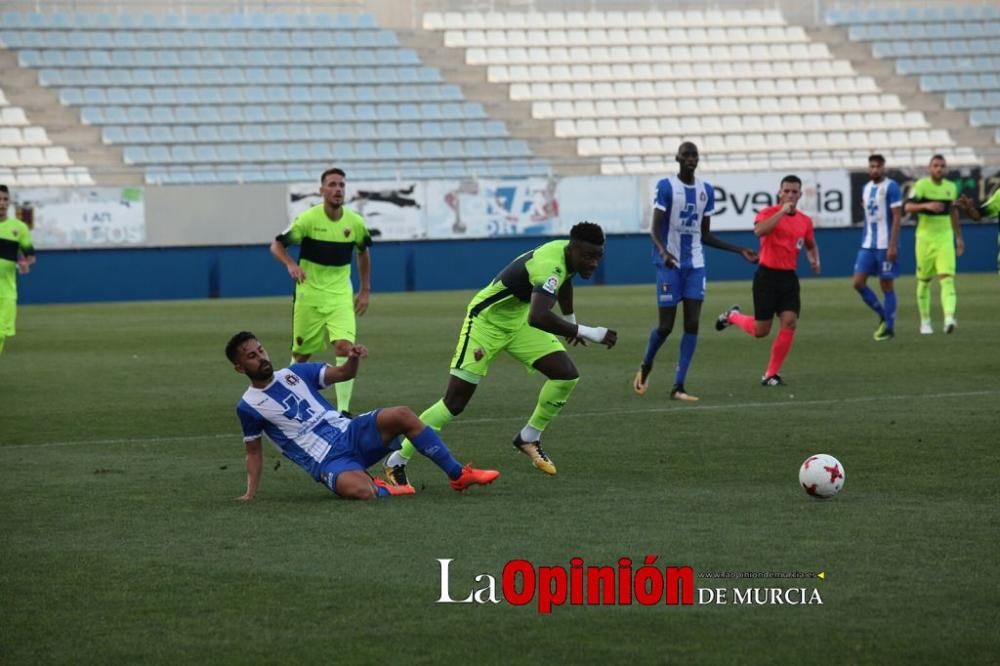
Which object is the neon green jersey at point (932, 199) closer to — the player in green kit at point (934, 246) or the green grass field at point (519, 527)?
the player in green kit at point (934, 246)

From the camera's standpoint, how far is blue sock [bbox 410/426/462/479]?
8.80 meters

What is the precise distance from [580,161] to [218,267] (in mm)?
9171

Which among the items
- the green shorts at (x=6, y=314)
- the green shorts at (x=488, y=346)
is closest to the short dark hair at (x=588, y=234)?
the green shorts at (x=488, y=346)

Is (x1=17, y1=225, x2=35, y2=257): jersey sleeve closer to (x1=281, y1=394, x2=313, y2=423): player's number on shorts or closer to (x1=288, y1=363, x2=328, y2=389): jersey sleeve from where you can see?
(x1=288, y1=363, x2=328, y2=389): jersey sleeve

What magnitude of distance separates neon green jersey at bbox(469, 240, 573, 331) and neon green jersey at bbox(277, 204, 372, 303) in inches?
139

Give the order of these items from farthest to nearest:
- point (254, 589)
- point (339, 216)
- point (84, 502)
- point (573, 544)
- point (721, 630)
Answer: point (339, 216)
point (84, 502)
point (573, 544)
point (254, 589)
point (721, 630)

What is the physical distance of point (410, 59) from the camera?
4334 centimetres

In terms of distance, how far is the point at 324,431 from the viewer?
29.2 feet

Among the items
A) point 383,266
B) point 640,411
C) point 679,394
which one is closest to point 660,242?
point 679,394

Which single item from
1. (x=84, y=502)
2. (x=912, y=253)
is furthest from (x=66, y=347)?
(x=912, y=253)

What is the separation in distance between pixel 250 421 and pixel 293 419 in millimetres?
218

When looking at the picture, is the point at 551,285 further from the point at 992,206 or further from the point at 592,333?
the point at 992,206

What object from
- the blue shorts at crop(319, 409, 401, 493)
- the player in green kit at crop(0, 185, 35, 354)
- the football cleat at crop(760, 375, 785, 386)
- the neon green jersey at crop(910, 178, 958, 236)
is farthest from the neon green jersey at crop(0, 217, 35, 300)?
the neon green jersey at crop(910, 178, 958, 236)

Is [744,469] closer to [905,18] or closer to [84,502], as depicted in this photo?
[84,502]
